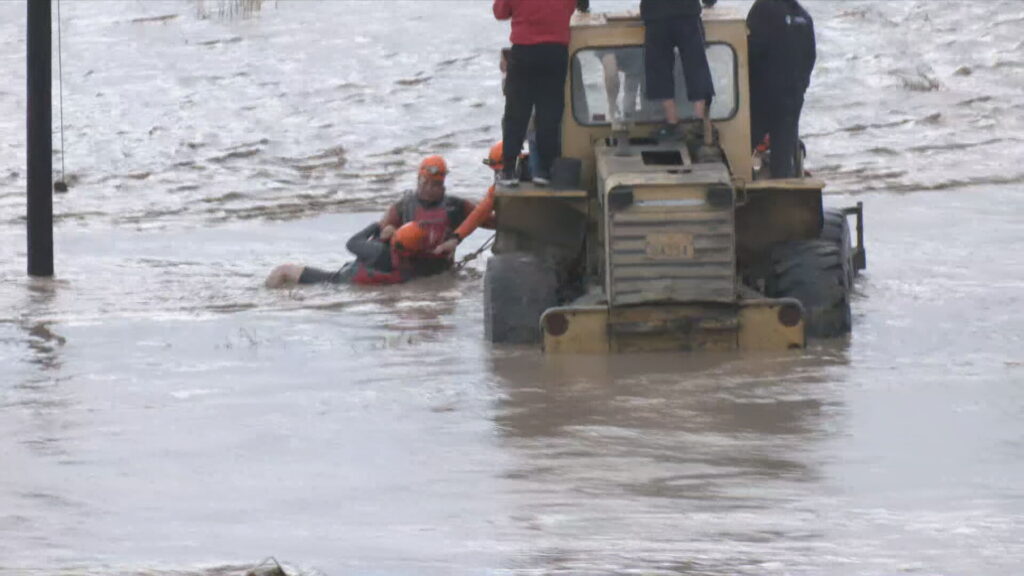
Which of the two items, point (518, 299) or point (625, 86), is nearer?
point (518, 299)

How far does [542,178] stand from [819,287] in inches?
65.7

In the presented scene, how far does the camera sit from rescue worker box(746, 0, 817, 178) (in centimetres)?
1197

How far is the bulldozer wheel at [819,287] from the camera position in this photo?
11.2m

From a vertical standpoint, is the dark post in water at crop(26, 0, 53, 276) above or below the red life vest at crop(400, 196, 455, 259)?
above

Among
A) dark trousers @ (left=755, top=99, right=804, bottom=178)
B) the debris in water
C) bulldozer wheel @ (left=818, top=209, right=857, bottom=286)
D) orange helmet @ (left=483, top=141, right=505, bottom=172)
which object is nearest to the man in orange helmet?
orange helmet @ (left=483, top=141, right=505, bottom=172)

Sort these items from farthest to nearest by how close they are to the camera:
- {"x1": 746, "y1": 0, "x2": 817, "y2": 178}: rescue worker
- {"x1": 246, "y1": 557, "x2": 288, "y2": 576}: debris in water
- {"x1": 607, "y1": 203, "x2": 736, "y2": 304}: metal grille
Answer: {"x1": 746, "y1": 0, "x2": 817, "y2": 178}: rescue worker < {"x1": 607, "y1": 203, "x2": 736, "y2": 304}: metal grille < {"x1": 246, "y1": 557, "x2": 288, "y2": 576}: debris in water

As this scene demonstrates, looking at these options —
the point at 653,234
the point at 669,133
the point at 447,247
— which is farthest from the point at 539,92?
the point at 447,247

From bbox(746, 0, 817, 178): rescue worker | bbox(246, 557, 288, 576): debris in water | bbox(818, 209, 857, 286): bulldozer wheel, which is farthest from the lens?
bbox(818, 209, 857, 286): bulldozer wheel

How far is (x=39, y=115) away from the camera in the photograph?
14438mm

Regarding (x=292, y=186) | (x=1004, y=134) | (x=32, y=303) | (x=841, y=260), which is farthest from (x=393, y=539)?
(x=1004, y=134)

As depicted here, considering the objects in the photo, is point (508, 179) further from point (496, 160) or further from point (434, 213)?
point (434, 213)

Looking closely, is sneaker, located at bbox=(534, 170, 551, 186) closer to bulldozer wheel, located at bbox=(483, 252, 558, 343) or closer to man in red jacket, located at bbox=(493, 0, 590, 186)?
man in red jacket, located at bbox=(493, 0, 590, 186)

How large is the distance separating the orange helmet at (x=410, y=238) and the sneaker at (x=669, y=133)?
3.01 m

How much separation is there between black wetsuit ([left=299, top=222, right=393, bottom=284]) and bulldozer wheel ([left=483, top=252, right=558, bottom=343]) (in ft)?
9.85
